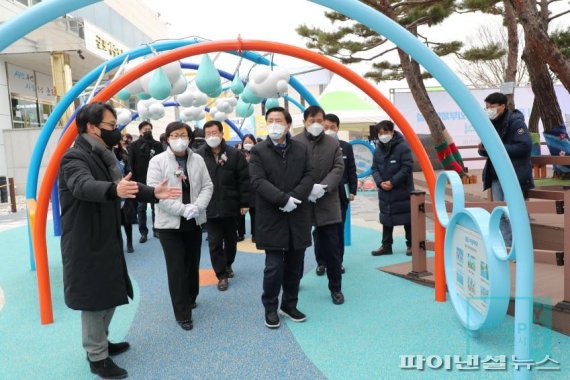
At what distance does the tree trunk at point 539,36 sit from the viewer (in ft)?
21.4

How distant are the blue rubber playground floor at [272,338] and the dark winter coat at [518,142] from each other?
4.53ft

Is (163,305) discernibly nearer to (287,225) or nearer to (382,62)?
(287,225)

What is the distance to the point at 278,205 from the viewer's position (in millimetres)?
3607

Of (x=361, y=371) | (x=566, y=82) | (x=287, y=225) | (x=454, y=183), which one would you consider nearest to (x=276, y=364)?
(x=361, y=371)

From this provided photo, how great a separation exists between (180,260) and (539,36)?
5.97 meters

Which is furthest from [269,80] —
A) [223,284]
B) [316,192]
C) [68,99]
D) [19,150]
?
[19,150]

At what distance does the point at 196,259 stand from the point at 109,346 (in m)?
1.01

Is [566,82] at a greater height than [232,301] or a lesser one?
greater

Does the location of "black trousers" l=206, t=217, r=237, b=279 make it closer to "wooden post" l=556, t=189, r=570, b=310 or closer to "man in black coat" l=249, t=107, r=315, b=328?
"man in black coat" l=249, t=107, r=315, b=328

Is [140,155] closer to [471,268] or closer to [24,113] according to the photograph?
[471,268]

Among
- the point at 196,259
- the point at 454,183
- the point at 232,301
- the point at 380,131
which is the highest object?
the point at 380,131

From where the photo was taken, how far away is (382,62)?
17.2 meters

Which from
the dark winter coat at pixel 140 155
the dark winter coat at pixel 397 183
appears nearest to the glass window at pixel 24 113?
the dark winter coat at pixel 140 155

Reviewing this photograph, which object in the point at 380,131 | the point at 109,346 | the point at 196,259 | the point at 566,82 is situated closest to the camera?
the point at 109,346
